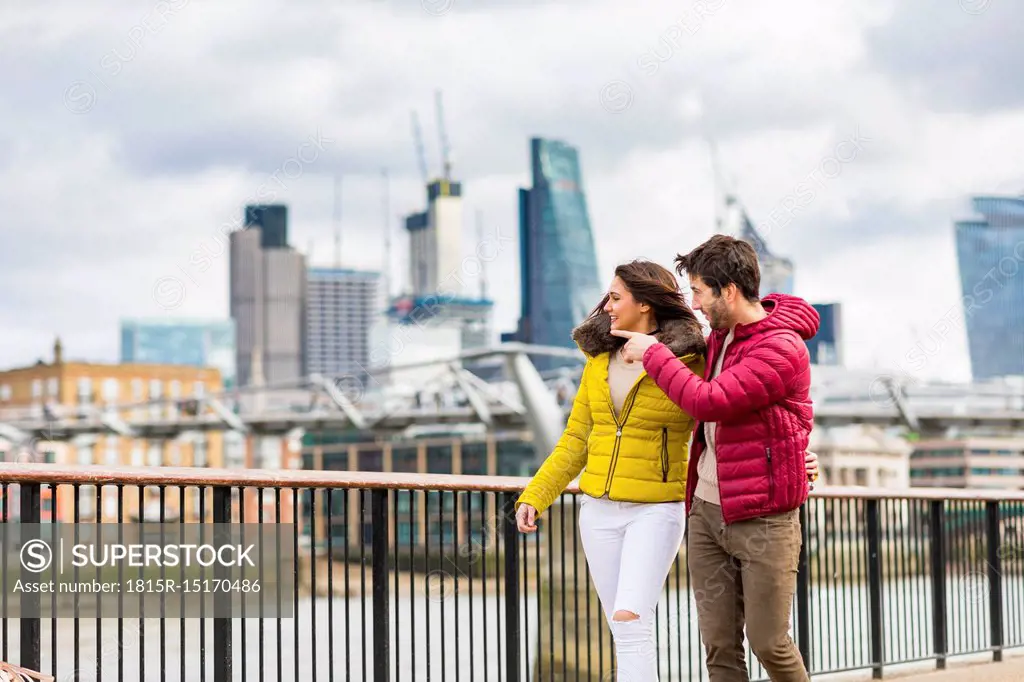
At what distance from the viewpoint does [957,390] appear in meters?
54.1

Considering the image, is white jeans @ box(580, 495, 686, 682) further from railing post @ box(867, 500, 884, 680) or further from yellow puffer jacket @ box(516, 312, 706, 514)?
railing post @ box(867, 500, 884, 680)

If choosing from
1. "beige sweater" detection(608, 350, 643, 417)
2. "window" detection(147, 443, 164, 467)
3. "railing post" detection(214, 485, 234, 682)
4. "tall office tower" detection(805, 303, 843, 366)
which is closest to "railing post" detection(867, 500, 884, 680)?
"beige sweater" detection(608, 350, 643, 417)

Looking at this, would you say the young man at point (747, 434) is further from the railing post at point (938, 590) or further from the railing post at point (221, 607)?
the railing post at point (938, 590)

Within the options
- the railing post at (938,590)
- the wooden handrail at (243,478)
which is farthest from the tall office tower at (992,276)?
the wooden handrail at (243,478)

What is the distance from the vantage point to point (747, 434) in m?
3.46

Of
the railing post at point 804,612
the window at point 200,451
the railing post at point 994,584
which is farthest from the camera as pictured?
the window at point 200,451

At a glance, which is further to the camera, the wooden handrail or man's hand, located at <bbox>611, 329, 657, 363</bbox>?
the wooden handrail

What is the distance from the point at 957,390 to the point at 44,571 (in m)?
54.6

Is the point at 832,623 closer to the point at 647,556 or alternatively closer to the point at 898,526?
the point at 898,526

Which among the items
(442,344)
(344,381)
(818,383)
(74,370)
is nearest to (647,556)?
(818,383)

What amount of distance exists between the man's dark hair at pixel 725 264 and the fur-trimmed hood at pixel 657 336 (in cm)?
24

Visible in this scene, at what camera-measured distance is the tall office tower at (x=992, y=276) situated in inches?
5074

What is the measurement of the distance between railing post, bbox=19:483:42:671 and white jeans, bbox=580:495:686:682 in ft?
5.83

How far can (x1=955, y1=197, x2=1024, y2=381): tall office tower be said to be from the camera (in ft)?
423
